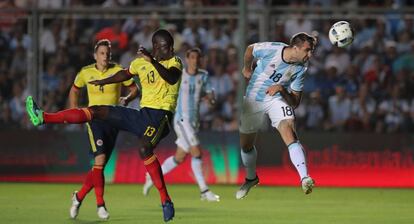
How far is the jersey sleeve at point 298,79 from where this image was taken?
13.9 meters

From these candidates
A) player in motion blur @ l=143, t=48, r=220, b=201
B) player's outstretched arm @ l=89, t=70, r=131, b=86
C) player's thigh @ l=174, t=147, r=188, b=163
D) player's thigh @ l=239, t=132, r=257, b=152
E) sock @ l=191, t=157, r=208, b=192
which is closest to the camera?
player's outstretched arm @ l=89, t=70, r=131, b=86

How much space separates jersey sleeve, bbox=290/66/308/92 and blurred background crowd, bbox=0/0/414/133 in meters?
5.55

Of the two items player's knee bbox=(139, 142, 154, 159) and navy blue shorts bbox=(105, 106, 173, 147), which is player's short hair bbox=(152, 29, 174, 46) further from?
player's knee bbox=(139, 142, 154, 159)

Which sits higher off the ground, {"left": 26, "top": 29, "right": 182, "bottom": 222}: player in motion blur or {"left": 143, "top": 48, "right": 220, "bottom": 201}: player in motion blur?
{"left": 26, "top": 29, "right": 182, "bottom": 222}: player in motion blur

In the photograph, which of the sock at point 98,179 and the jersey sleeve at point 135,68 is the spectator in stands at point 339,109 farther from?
the jersey sleeve at point 135,68

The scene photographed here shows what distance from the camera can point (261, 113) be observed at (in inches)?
555

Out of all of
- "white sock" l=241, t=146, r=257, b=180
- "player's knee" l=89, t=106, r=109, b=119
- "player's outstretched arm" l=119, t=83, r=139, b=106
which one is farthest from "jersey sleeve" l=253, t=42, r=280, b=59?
"player's knee" l=89, t=106, r=109, b=119

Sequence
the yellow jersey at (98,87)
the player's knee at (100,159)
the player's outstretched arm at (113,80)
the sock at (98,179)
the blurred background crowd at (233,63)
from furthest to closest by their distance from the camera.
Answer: the blurred background crowd at (233,63), the yellow jersey at (98,87), the player's knee at (100,159), the sock at (98,179), the player's outstretched arm at (113,80)

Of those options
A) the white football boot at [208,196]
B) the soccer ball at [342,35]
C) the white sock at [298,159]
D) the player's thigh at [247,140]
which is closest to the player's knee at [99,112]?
the white sock at [298,159]

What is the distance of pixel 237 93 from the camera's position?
19.5 metres

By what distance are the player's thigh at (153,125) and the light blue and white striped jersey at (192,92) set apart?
5.07 metres

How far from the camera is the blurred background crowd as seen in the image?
1988 cm

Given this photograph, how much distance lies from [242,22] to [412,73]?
3268 mm

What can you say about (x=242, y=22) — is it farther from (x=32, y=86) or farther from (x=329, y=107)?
(x=32, y=86)
